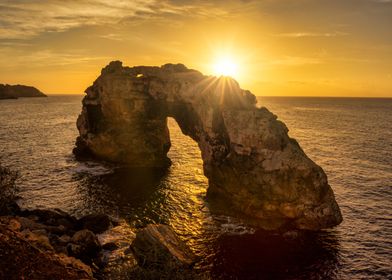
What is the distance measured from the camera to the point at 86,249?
27953mm

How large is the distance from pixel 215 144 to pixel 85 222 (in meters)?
17.3

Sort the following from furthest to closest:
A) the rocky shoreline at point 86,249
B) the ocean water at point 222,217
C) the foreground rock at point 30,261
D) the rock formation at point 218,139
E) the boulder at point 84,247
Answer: the rock formation at point 218,139 → the ocean water at point 222,217 → the boulder at point 84,247 → the rocky shoreline at point 86,249 → the foreground rock at point 30,261

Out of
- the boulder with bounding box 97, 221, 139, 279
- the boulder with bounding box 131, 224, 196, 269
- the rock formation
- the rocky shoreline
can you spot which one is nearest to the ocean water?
the boulder with bounding box 131, 224, 196, 269

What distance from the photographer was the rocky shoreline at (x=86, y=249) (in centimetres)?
2089

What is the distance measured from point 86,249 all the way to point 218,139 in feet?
66.4

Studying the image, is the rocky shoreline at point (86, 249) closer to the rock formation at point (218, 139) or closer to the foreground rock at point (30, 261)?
the foreground rock at point (30, 261)

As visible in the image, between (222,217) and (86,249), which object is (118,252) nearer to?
(86,249)

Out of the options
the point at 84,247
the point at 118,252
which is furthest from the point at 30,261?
the point at 118,252

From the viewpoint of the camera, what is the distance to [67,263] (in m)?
22.9

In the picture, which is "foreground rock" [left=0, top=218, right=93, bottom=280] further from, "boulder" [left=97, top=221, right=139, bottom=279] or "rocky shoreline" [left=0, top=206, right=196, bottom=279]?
"boulder" [left=97, top=221, right=139, bottom=279]

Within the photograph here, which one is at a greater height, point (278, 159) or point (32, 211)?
point (278, 159)

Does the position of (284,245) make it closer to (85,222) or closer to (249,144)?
(249,144)

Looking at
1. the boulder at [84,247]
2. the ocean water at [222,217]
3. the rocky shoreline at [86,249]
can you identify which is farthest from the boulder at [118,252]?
the ocean water at [222,217]

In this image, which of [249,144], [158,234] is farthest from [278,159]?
[158,234]
